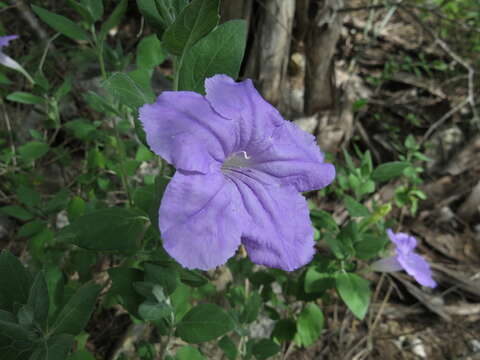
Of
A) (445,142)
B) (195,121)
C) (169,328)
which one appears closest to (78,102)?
(169,328)

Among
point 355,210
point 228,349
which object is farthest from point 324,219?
point 228,349

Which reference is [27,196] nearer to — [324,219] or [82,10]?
[82,10]

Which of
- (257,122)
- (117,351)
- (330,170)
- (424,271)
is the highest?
(257,122)

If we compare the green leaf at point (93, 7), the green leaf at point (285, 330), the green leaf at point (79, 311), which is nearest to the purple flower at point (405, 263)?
the green leaf at point (285, 330)

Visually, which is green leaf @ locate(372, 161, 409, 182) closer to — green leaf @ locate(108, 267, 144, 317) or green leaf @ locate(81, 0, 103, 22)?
green leaf @ locate(108, 267, 144, 317)

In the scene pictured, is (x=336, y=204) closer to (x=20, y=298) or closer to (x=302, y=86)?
(x=302, y=86)

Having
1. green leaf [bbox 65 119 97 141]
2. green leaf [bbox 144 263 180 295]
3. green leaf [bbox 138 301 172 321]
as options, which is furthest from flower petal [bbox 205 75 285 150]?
green leaf [bbox 65 119 97 141]
